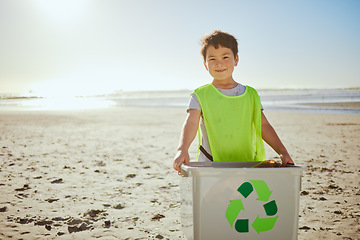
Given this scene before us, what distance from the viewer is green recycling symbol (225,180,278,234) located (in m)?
1.20

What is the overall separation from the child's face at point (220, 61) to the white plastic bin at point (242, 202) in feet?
2.48

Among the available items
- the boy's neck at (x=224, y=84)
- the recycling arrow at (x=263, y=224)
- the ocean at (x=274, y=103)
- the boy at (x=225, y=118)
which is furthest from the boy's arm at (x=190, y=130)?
the ocean at (x=274, y=103)

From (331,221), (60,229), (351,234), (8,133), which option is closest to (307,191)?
(331,221)

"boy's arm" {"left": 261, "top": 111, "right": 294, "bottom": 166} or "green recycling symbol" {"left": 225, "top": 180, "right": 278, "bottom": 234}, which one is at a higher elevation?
"boy's arm" {"left": 261, "top": 111, "right": 294, "bottom": 166}

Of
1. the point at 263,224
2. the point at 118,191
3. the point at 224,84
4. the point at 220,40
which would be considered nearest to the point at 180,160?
the point at 263,224

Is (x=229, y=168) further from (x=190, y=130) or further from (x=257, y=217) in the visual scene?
(x=190, y=130)

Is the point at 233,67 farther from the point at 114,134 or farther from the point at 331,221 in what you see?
Result: the point at 114,134

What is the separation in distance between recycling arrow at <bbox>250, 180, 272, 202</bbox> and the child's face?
2.60ft

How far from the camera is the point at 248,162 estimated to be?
1537 mm

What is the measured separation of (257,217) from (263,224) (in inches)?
2.1

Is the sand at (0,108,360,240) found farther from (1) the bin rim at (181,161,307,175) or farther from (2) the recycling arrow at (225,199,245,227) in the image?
(2) the recycling arrow at (225,199,245,227)

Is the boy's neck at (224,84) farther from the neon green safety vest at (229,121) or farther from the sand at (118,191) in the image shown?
the sand at (118,191)

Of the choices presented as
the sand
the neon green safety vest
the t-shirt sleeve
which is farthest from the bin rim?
the sand

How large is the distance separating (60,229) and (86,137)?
5.35m
